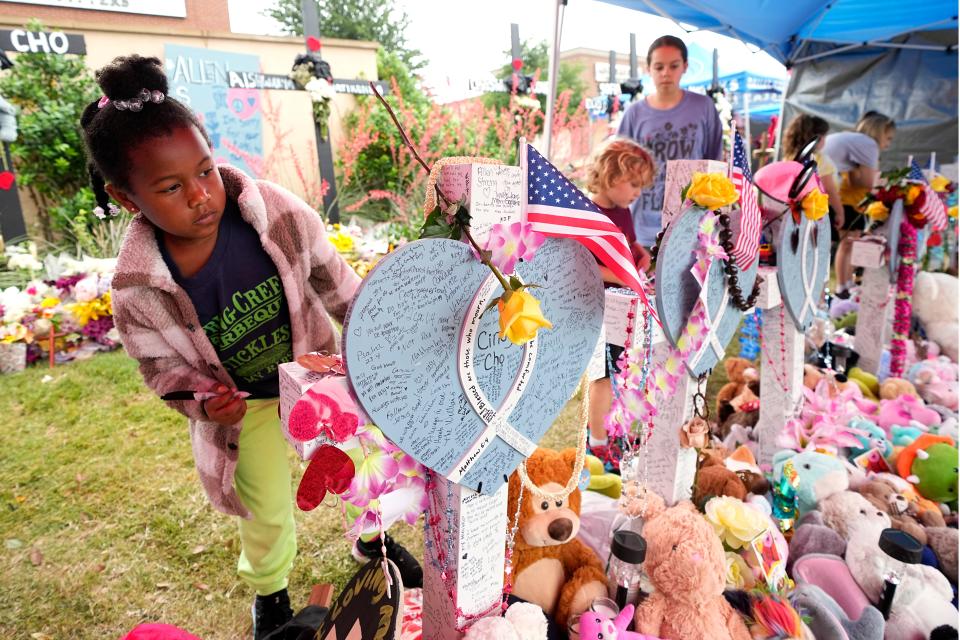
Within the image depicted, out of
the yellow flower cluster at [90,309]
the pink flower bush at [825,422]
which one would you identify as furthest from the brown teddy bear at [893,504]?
the yellow flower cluster at [90,309]

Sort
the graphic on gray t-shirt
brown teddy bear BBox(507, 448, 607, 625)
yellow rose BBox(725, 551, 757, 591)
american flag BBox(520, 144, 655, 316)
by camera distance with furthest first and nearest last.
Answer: the graphic on gray t-shirt, yellow rose BBox(725, 551, 757, 591), brown teddy bear BBox(507, 448, 607, 625), american flag BBox(520, 144, 655, 316)

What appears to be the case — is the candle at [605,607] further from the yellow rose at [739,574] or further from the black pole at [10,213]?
the black pole at [10,213]

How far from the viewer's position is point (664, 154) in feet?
8.86

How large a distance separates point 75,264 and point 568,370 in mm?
4790

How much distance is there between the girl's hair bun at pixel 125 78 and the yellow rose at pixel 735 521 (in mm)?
1506

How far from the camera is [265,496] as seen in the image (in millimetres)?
1393

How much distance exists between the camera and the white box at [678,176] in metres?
1.24

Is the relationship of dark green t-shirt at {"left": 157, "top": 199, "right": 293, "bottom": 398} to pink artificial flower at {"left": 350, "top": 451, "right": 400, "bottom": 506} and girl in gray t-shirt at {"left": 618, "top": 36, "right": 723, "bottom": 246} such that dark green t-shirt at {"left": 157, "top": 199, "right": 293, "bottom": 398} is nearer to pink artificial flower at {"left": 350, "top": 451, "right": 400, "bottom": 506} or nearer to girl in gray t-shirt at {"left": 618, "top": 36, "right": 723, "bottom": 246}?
pink artificial flower at {"left": 350, "top": 451, "right": 400, "bottom": 506}

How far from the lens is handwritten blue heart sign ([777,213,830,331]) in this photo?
1.61 metres

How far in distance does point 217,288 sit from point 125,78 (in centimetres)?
43

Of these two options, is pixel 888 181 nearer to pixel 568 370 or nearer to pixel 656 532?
pixel 656 532

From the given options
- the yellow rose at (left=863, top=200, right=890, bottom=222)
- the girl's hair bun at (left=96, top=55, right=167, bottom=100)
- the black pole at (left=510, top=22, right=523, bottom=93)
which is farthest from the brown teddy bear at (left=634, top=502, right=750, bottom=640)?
the black pole at (left=510, top=22, right=523, bottom=93)

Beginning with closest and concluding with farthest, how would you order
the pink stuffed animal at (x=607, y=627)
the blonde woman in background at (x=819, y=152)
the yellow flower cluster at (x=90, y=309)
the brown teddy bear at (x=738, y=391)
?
the pink stuffed animal at (x=607, y=627)
the brown teddy bear at (x=738, y=391)
the blonde woman in background at (x=819, y=152)
the yellow flower cluster at (x=90, y=309)

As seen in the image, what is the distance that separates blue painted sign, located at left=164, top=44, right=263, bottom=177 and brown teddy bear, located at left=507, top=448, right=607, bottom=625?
6.55 metres
